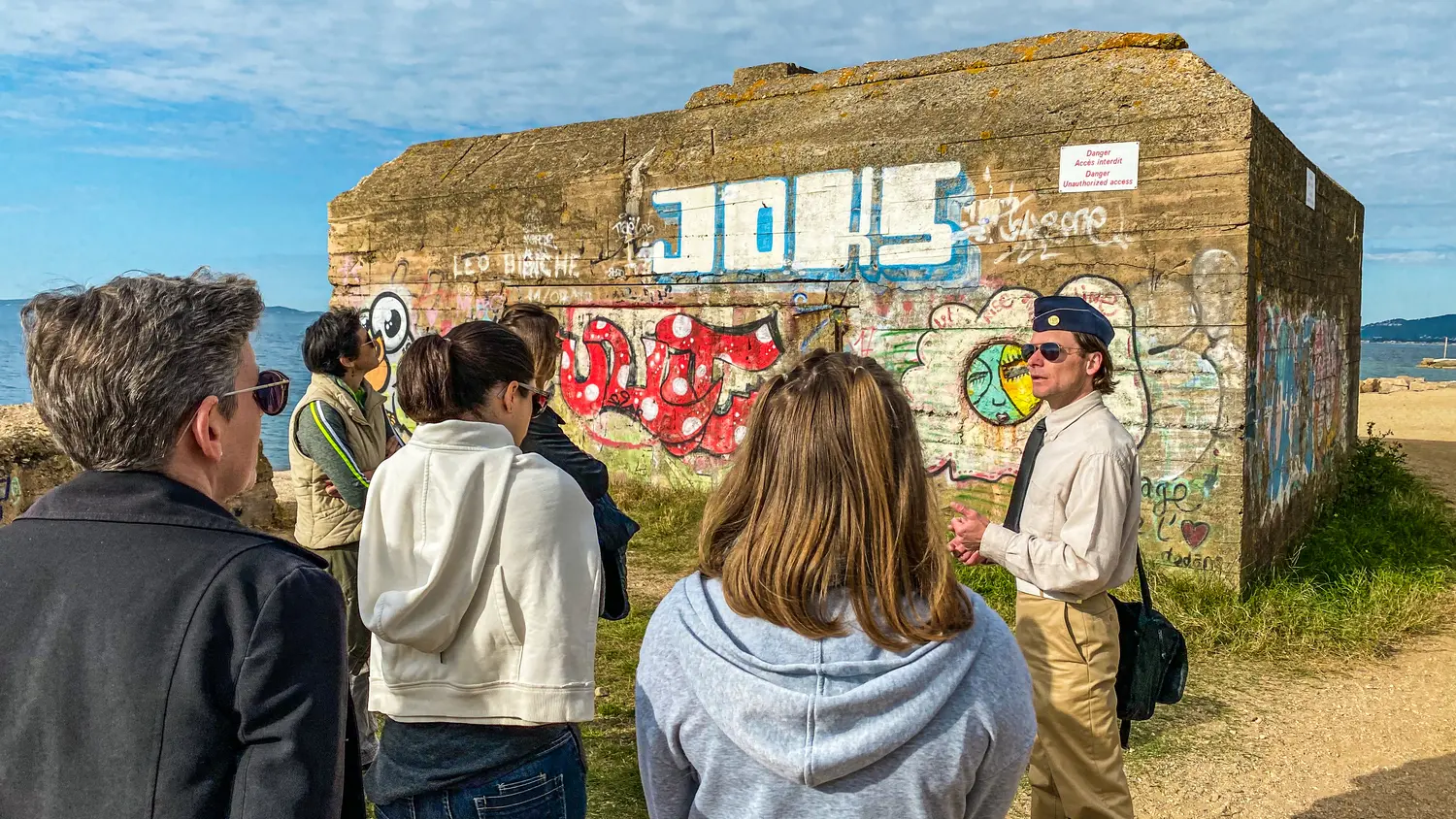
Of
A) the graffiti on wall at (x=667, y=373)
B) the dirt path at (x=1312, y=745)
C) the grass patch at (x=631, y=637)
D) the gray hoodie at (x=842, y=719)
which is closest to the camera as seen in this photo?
the gray hoodie at (x=842, y=719)

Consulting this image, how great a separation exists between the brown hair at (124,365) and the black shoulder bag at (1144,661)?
2888 millimetres

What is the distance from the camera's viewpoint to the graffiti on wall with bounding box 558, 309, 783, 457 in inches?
344

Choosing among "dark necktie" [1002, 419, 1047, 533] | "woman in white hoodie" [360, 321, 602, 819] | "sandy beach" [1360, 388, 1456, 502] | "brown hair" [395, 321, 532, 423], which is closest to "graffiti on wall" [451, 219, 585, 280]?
"dark necktie" [1002, 419, 1047, 533]

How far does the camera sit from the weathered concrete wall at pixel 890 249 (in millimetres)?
6398

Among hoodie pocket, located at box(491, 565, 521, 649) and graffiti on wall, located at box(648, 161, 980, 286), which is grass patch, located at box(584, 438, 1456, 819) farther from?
graffiti on wall, located at box(648, 161, 980, 286)

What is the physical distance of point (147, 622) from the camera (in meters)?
1.38

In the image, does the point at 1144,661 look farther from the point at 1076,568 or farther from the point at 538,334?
the point at 538,334

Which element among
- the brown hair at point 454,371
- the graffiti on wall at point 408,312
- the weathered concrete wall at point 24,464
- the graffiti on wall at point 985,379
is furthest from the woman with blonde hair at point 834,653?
the graffiti on wall at point 408,312

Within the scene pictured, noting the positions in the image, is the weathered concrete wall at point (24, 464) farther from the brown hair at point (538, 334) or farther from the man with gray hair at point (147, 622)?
the man with gray hair at point (147, 622)

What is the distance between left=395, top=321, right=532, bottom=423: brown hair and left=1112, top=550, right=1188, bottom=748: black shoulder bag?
221 cm

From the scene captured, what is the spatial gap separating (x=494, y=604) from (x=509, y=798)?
17.5 inches

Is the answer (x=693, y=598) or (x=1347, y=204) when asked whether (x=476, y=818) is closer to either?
(x=693, y=598)

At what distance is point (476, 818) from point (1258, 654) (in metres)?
5.26

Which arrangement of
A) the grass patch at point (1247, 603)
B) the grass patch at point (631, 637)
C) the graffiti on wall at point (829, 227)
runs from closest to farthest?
the grass patch at point (631, 637)
the grass patch at point (1247, 603)
the graffiti on wall at point (829, 227)
